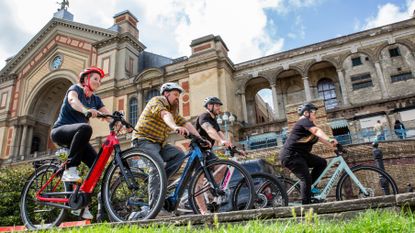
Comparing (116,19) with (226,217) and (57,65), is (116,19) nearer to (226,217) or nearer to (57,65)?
(57,65)

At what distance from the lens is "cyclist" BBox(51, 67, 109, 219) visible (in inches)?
168

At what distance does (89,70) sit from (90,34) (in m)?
30.7

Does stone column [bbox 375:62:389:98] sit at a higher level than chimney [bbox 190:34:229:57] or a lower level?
lower

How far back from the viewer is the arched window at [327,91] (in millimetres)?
26875

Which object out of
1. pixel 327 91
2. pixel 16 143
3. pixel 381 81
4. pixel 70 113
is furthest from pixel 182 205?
pixel 16 143

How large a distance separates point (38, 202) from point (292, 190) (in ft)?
13.4

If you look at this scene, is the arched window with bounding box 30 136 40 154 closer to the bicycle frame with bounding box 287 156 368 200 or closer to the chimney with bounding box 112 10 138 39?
the chimney with bounding box 112 10 138 39

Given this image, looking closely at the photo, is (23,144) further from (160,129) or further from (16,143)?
(160,129)

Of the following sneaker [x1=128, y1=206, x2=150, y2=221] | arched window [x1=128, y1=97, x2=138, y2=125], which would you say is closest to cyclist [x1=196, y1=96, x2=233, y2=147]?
sneaker [x1=128, y1=206, x2=150, y2=221]

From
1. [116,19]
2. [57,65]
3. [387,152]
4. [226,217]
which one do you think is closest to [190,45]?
[116,19]

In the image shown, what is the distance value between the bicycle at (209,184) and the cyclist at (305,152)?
1.01 m

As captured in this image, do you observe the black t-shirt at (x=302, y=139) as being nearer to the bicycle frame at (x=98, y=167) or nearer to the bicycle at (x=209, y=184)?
the bicycle at (x=209, y=184)

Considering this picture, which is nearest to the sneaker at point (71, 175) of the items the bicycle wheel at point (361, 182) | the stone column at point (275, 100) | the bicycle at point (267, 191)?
the bicycle at point (267, 191)

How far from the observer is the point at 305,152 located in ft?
17.5
